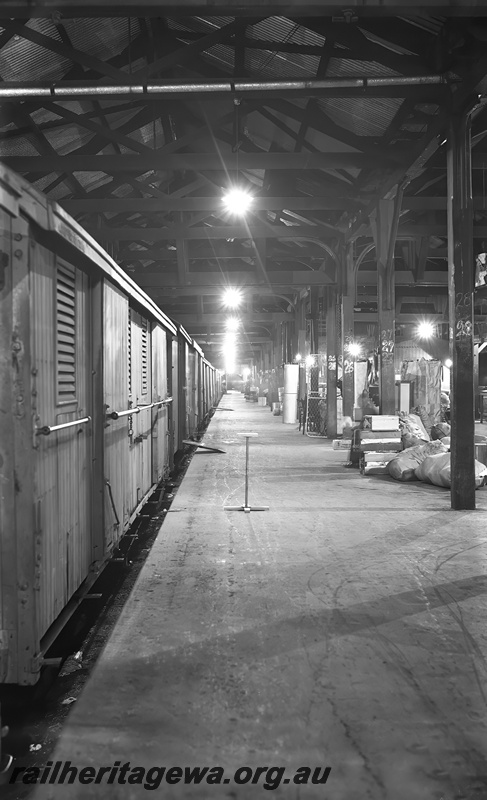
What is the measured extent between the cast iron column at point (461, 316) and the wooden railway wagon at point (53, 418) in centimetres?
443

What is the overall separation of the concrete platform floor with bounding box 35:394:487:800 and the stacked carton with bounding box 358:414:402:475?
4024 mm

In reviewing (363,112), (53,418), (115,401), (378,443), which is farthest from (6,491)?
(363,112)

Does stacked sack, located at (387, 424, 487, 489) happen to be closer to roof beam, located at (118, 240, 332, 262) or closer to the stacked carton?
the stacked carton

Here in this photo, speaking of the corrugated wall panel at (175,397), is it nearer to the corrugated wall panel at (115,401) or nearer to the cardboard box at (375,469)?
the cardboard box at (375,469)

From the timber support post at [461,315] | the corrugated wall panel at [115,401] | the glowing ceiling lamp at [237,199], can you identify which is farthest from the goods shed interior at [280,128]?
the corrugated wall panel at [115,401]

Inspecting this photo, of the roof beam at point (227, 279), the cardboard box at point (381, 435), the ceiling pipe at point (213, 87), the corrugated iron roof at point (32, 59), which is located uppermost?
the corrugated iron roof at point (32, 59)

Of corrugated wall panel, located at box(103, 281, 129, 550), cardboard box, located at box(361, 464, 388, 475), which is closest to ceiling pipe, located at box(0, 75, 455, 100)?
corrugated wall panel, located at box(103, 281, 129, 550)

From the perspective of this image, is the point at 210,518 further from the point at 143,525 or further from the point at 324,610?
the point at 324,610

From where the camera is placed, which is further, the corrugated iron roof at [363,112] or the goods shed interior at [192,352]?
the corrugated iron roof at [363,112]

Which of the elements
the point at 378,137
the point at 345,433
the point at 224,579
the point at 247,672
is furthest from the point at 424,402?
the point at 247,672

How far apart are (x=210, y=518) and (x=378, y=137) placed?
7.81m

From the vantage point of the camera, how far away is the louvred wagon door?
3.17m

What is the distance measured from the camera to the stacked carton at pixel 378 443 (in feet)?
34.9

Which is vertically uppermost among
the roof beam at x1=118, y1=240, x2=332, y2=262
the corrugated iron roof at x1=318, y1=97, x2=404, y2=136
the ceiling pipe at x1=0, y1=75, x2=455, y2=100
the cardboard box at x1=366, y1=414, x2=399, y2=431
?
the corrugated iron roof at x1=318, y1=97, x2=404, y2=136
